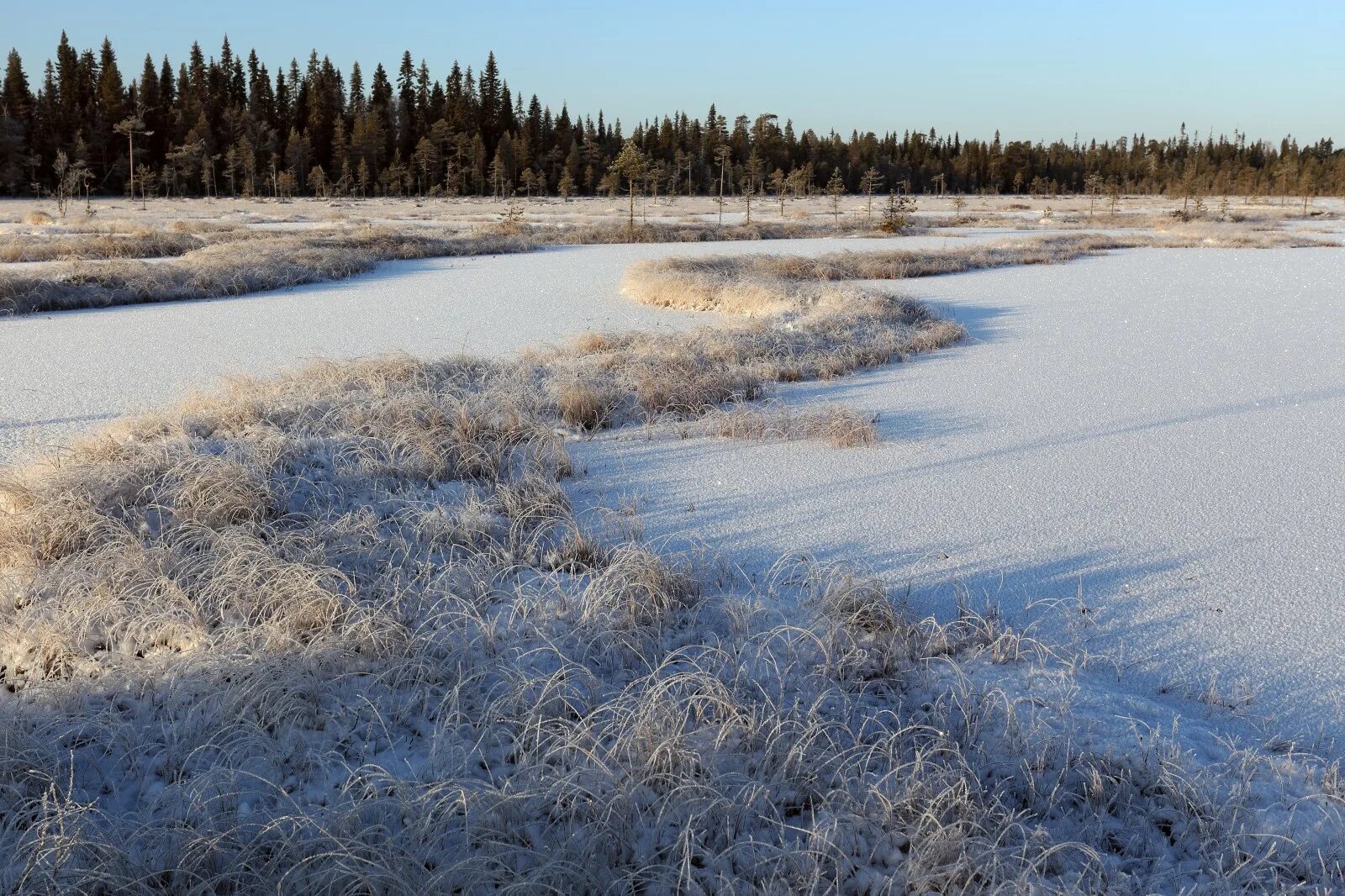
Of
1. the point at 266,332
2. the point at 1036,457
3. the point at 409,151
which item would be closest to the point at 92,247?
the point at 266,332

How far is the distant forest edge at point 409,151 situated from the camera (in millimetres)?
57125

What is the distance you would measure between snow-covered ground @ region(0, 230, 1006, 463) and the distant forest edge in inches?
844

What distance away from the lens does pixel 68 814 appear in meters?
2.65

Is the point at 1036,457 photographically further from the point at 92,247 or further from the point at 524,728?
the point at 92,247

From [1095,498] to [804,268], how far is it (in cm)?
1250

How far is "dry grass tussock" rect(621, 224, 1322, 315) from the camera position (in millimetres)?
14648

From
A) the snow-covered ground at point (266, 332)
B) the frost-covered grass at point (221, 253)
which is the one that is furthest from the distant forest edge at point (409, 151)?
the snow-covered ground at point (266, 332)

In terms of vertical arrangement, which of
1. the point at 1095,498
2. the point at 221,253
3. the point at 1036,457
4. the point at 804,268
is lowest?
the point at 1095,498

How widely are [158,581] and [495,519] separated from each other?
5.39ft

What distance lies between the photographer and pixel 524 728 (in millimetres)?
3172

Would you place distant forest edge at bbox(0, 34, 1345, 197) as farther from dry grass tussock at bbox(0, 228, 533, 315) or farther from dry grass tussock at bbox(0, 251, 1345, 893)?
dry grass tussock at bbox(0, 251, 1345, 893)

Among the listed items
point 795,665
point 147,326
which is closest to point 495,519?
point 795,665

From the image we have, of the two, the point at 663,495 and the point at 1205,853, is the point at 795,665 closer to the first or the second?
the point at 1205,853

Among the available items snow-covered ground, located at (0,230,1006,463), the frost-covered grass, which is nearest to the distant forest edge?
the frost-covered grass
